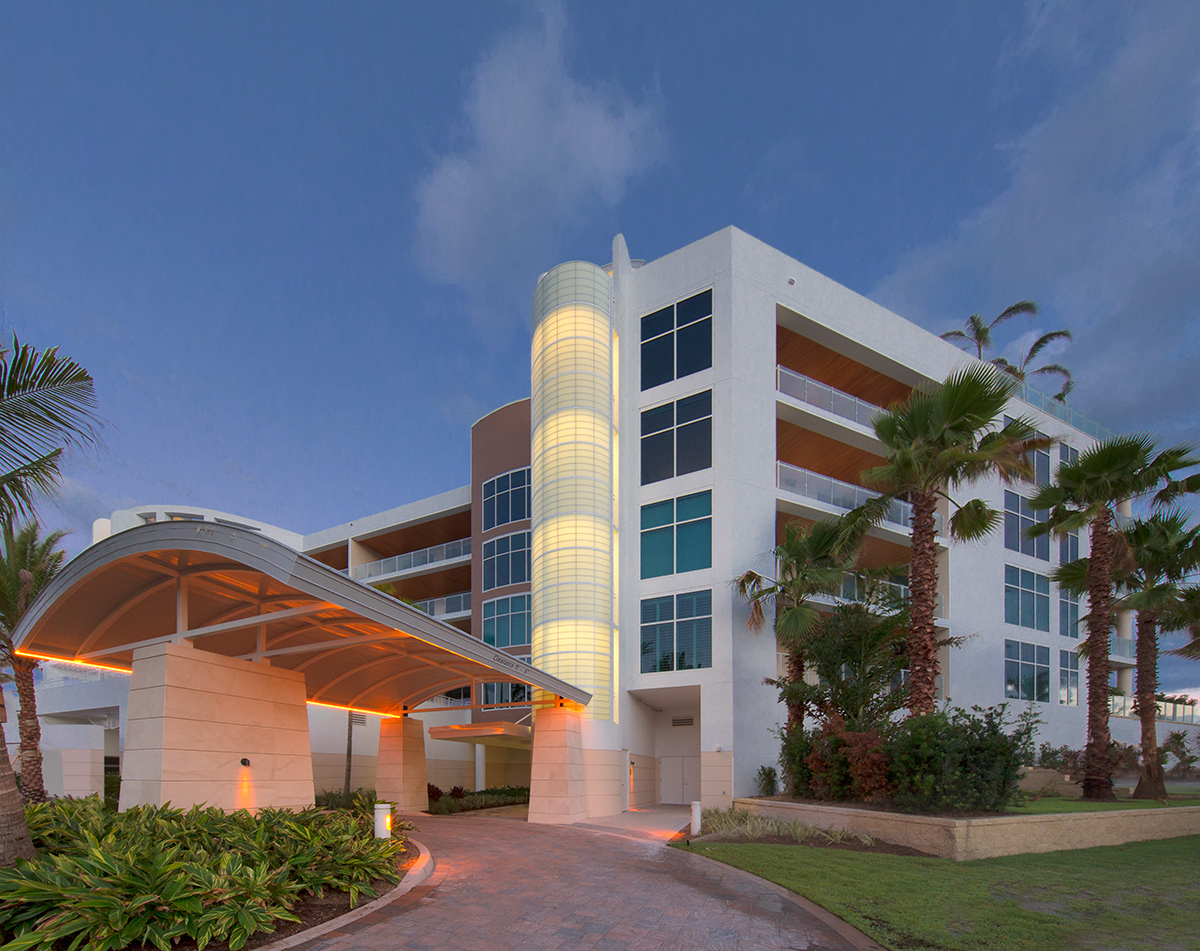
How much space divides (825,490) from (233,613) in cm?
1943

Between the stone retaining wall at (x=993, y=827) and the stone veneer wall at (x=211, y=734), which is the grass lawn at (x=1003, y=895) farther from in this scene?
the stone veneer wall at (x=211, y=734)

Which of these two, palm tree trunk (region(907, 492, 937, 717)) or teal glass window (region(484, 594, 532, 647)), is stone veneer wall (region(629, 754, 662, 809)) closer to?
teal glass window (region(484, 594, 532, 647))

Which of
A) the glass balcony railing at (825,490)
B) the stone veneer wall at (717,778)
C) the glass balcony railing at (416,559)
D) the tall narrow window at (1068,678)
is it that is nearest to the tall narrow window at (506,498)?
the glass balcony railing at (416,559)

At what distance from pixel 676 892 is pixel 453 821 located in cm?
1207

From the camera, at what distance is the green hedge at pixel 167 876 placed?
703 centimetres

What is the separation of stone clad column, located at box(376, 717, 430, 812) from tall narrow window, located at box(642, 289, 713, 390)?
1327 cm

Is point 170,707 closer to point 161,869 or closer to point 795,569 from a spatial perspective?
point 161,869

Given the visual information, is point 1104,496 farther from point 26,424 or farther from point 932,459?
point 26,424

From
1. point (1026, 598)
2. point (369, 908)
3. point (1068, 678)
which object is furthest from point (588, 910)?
point (1068, 678)

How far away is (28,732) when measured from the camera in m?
21.8

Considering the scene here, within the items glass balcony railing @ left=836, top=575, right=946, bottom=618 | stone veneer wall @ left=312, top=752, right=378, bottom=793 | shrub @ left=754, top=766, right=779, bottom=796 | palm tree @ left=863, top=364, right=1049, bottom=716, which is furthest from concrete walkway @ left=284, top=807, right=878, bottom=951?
stone veneer wall @ left=312, top=752, right=378, bottom=793

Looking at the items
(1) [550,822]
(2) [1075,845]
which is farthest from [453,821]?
(2) [1075,845]

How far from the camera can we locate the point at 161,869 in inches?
301

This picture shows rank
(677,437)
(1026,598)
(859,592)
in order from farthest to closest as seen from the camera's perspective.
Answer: (1026,598) < (677,437) < (859,592)
